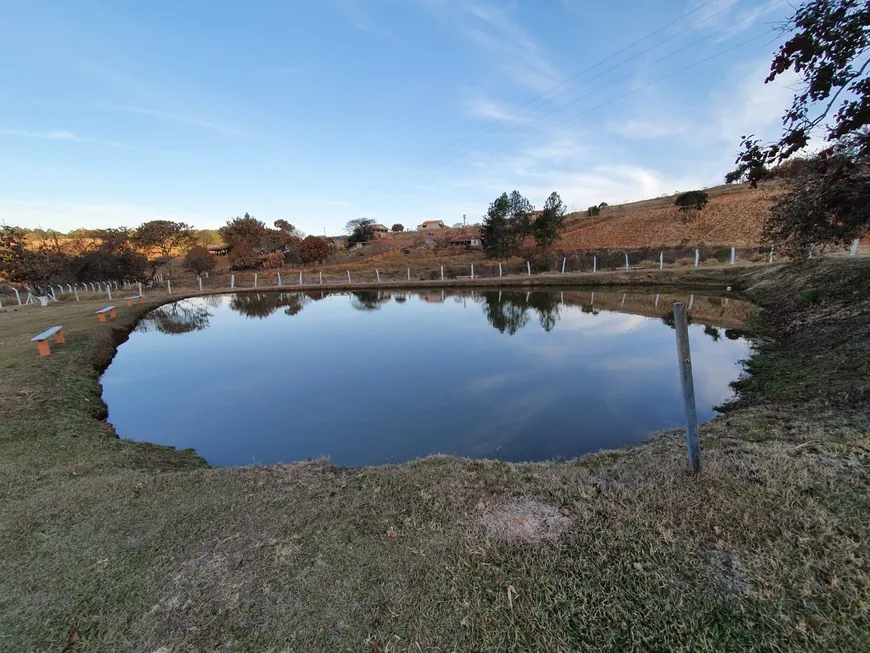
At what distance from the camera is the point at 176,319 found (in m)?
19.2

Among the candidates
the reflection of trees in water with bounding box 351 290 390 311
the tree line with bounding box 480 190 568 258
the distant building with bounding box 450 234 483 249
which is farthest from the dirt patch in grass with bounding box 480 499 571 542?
the distant building with bounding box 450 234 483 249

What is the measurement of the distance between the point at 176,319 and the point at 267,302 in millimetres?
6480

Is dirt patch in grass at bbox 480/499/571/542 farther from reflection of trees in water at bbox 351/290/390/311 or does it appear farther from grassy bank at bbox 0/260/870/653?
reflection of trees in water at bbox 351/290/390/311

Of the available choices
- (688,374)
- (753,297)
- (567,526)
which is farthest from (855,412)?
(753,297)

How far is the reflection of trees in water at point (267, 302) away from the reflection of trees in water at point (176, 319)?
1894 millimetres

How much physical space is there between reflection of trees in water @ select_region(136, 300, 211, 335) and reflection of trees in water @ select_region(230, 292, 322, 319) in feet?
Result: 6.21

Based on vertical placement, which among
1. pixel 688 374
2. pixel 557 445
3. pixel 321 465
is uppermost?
pixel 688 374

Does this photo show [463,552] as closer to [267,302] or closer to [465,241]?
[267,302]

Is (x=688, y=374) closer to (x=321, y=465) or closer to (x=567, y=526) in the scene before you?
(x=567, y=526)

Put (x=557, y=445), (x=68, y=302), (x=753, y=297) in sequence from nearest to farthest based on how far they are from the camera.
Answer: (x=557, y=445), (x=753, y=297), (x=68, y=302)

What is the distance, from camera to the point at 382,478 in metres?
3.89

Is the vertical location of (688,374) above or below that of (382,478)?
above

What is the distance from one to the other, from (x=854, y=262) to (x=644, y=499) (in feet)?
45.8

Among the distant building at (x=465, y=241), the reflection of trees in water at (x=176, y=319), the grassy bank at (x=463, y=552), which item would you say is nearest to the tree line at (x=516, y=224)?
the distant building at (x=465, y=241)
